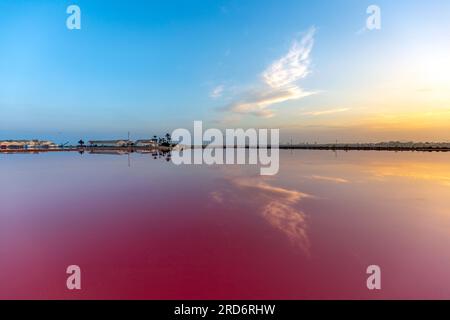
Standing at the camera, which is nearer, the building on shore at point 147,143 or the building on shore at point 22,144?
the building on shore at point 22,144

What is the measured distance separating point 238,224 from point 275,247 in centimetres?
223

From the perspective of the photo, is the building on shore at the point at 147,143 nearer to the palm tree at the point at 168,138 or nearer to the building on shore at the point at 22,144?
the palm tree at the point at 168,138

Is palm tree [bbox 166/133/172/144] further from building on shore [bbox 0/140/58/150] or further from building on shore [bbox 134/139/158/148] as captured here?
building on shore [bbox 0/140/58/150]

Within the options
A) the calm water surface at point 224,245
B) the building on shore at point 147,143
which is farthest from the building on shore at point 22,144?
the calm water surface at point 224,245

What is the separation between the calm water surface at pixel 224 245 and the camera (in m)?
5.38

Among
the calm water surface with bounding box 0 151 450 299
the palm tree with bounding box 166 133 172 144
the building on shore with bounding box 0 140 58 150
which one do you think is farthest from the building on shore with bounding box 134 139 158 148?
the calm water surface with bounding box 0 151 450 299

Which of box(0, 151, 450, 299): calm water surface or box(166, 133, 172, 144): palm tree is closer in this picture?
box(0, 151, 450, 299): calm water surface

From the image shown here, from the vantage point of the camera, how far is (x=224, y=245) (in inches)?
292

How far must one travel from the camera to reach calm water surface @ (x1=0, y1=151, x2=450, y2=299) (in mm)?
5375

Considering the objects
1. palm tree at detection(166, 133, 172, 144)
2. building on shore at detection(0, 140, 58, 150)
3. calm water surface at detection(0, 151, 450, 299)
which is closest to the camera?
calm water surface at detection(0, 151, 450, 299)

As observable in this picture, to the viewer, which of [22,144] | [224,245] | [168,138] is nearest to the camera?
[224,245]

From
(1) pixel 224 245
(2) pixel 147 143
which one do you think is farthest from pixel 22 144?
(1) pixel 224 245

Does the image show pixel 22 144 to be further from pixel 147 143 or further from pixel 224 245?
pixel 224 245

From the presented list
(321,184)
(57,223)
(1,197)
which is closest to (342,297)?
(57,223)
